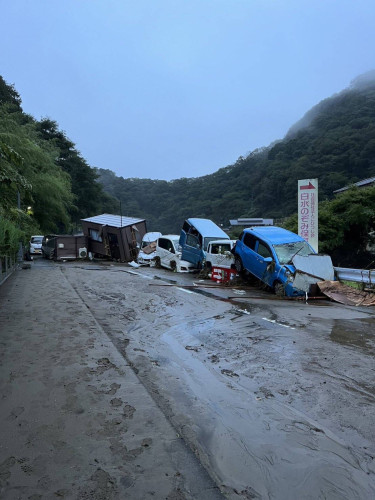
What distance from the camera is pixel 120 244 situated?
24969mm

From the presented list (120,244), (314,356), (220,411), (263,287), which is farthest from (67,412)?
(120,244)

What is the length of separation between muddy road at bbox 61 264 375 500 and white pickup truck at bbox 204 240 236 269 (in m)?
5.53

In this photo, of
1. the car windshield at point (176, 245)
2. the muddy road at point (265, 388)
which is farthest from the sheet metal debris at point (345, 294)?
the car windshield at point (176, 245)

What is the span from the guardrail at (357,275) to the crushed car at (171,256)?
7.95 meters

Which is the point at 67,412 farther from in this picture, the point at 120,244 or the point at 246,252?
the point at 120,244

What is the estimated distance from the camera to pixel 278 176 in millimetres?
56531

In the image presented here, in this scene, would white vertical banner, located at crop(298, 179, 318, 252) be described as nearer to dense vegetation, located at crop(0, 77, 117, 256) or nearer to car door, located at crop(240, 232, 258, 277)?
car door, located at crop(240, 232, 258, 277)

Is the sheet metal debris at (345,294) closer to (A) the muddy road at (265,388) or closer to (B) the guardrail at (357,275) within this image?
(B) the guardrail at (357,275)

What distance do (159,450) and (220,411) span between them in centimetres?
95

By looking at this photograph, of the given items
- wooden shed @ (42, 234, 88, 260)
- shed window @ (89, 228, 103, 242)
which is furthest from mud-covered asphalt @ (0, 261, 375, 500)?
wooden shed @ (42, 234, 88, 260)

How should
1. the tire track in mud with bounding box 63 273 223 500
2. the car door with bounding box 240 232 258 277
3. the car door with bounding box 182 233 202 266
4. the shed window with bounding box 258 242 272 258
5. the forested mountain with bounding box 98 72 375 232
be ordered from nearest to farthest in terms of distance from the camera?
the tire track in mud with bounding box 63 273 223 500 → the shed window with bounding box 258 242 272 258 → the car door with bounding box 240 232 258 277 → the car door with bounding box 182 233 202 266 → the forested mountain with bounding box 98 72 375 232

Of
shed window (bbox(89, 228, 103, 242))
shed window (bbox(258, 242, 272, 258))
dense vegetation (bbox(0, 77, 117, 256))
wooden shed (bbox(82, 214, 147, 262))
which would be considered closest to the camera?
dense vegetation (bbox(0, 77, 117, 256))

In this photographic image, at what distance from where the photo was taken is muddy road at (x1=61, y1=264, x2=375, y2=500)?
104 inches

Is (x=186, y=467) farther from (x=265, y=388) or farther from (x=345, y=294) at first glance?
(x=345, y=294)
